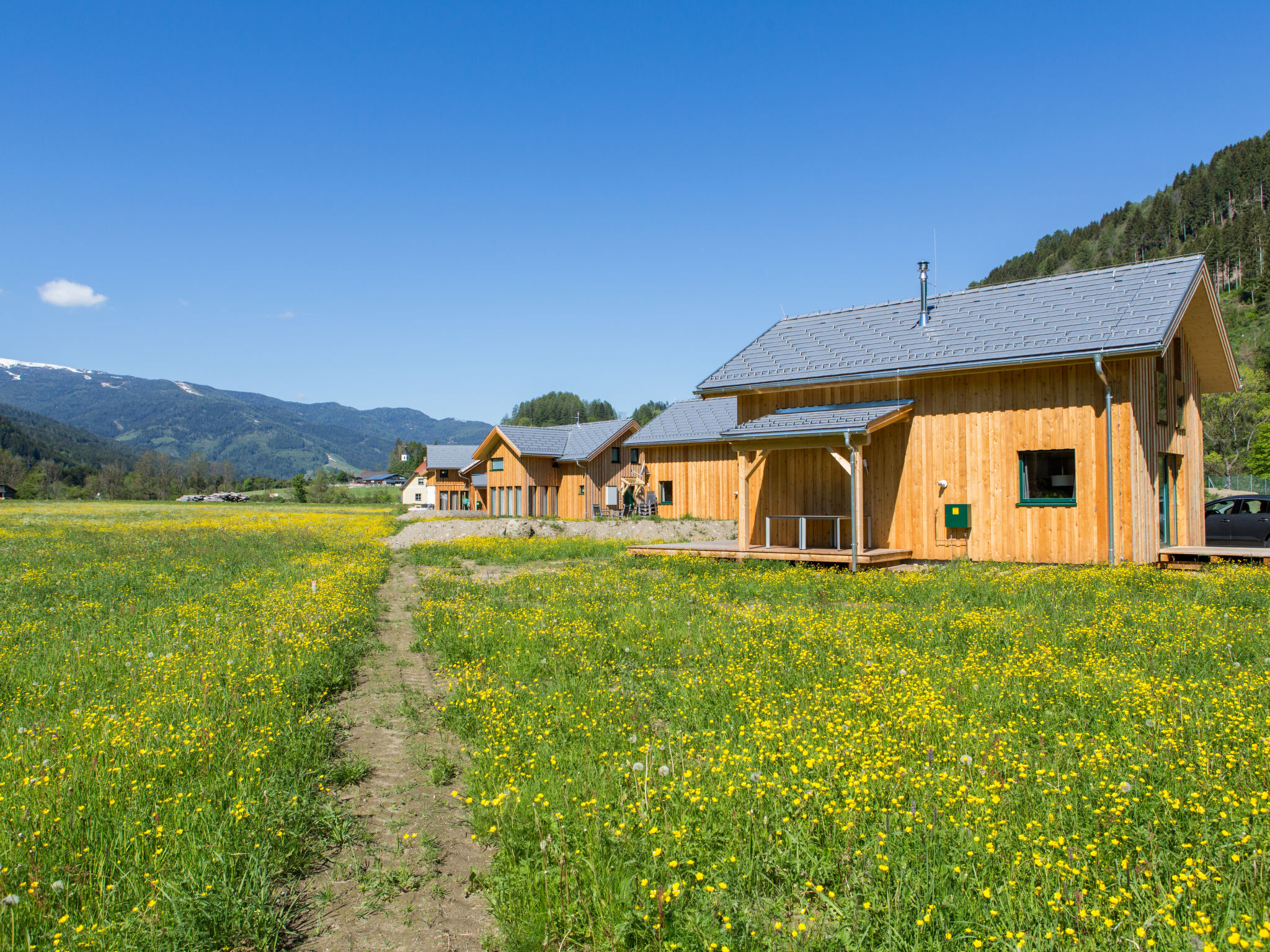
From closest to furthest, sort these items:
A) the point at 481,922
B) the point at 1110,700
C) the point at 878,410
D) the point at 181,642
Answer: the point at 481,922
the point at 1110,700
the point at 181,642
the point at 878,410

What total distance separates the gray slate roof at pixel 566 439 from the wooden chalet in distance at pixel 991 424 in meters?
23.1

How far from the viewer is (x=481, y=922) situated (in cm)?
345

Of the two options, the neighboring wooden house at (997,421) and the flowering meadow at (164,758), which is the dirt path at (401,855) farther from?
the neighboring wooden house at (997,421)

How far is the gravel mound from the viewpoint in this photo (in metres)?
26.2

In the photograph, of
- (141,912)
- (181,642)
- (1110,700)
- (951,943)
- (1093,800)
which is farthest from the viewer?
(181,642)

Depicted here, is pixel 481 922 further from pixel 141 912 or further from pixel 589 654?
pixel 589 654

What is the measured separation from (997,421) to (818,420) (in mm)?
3738

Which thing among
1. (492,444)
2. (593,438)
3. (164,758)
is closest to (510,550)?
(164,758)

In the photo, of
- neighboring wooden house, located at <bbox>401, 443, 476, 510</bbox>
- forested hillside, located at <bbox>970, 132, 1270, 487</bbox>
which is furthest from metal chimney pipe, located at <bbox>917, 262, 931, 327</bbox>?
forested hillside, located at <bbox>970, 132, 1270, 487</bbox>

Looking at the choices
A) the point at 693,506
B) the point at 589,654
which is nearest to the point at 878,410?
the point at 589,654

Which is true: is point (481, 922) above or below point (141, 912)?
below

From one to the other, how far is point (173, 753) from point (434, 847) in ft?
6.26

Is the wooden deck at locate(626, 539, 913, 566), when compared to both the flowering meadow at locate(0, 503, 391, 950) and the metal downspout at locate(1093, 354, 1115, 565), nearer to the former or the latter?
the metal downspout at locate(1093, 354, 1115, 565)

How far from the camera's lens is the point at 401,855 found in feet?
13.3
